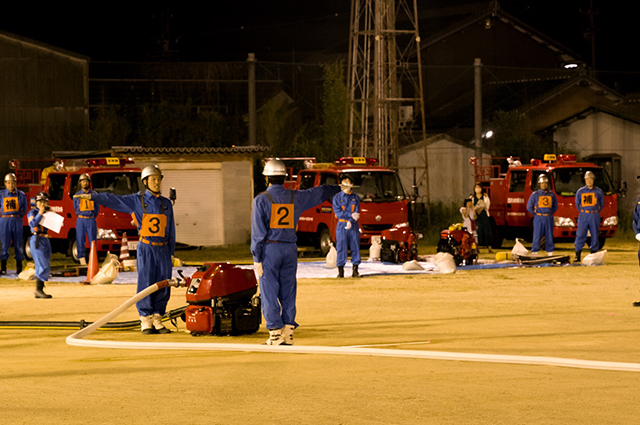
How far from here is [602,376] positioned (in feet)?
27.3

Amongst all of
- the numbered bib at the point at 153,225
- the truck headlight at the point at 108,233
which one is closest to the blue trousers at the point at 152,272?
the numbered bib at the point at 153,225

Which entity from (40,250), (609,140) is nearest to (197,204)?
(40,250)

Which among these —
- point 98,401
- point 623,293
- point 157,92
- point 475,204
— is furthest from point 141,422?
point 157,92

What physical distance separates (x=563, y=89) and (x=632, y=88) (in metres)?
13.4

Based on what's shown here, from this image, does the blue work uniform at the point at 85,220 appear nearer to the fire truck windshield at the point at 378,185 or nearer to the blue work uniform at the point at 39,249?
the blue work uniform at the point at 39,249

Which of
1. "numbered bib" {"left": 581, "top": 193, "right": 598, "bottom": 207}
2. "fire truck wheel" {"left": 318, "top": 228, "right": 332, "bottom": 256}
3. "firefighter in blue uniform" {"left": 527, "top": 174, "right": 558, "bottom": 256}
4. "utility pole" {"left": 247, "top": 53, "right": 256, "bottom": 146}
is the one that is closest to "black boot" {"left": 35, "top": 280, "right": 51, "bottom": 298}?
"fire truck wheel" {"left": 318, "top": 228, "right": 332, "bottom": 256}

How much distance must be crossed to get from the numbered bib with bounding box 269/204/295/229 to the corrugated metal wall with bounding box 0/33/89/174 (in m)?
24.4

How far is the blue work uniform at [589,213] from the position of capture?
20.8 meters

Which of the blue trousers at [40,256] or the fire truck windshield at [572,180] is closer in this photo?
the blue trousers at [40,256]

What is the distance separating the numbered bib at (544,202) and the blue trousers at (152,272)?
12028 mm

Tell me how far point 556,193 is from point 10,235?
12.8m

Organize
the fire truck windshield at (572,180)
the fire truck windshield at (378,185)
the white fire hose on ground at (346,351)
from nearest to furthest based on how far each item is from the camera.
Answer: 1. the white fire hose on ground at (346,351)
2. the fire truck windshield at (378,185)
3. the fire truck windshield at (572,180)

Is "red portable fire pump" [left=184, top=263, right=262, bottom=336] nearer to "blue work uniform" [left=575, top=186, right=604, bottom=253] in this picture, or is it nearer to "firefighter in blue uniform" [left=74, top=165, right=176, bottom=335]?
"firefighter in blue uniform" [left=74, top=165, right=176, bottom=335]

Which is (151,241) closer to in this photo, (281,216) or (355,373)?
(281,216)
